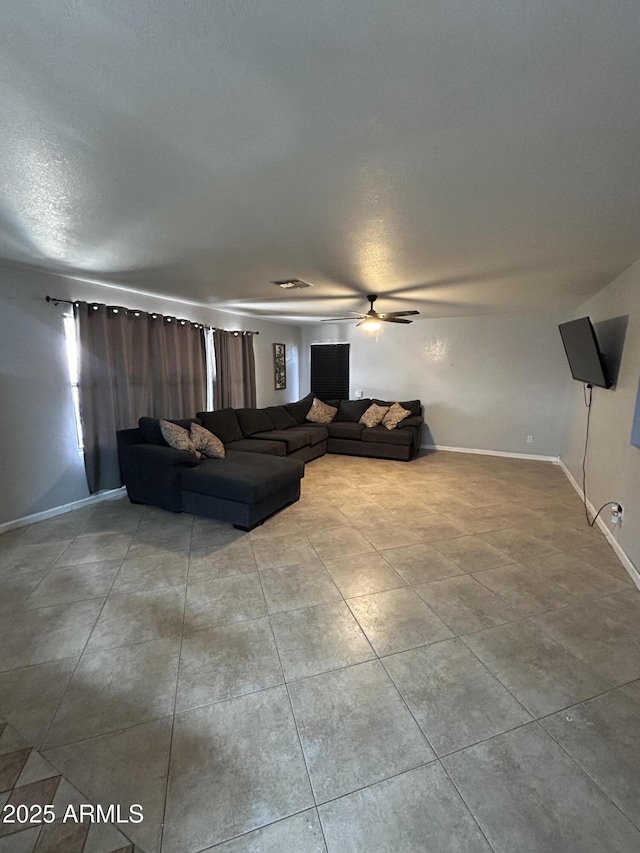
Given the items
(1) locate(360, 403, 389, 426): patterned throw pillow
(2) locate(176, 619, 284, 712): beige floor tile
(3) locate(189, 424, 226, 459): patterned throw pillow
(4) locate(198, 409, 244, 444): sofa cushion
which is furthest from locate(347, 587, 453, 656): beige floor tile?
(1) locate(360, 403, 389, 426): patterned throw pillow

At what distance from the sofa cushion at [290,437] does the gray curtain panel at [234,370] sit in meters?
0.81

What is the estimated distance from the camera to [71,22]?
0.89 meters

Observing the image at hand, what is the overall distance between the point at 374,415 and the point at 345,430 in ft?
1.95

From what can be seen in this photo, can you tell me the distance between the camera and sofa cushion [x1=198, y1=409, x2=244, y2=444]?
15.4ft

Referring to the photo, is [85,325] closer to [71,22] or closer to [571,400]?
[71,22]

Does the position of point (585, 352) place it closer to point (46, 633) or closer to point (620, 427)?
point (620, 427)

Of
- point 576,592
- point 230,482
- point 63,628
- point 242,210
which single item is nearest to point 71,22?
point 242,210

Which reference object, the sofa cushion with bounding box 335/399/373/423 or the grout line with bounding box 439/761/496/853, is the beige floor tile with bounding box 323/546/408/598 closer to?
the grout line with bounding box 439/761/496/853

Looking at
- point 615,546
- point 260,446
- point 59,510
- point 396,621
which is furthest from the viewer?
point 260,446

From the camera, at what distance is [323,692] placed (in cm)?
161

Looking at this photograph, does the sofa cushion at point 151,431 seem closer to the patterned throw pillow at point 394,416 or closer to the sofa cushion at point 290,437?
the sofa cushion at point 290,437

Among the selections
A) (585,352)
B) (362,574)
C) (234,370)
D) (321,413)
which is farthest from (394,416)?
(362,574)

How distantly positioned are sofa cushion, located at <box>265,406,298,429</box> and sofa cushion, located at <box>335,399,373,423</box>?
949 mm

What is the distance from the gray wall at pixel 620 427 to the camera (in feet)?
8.61
